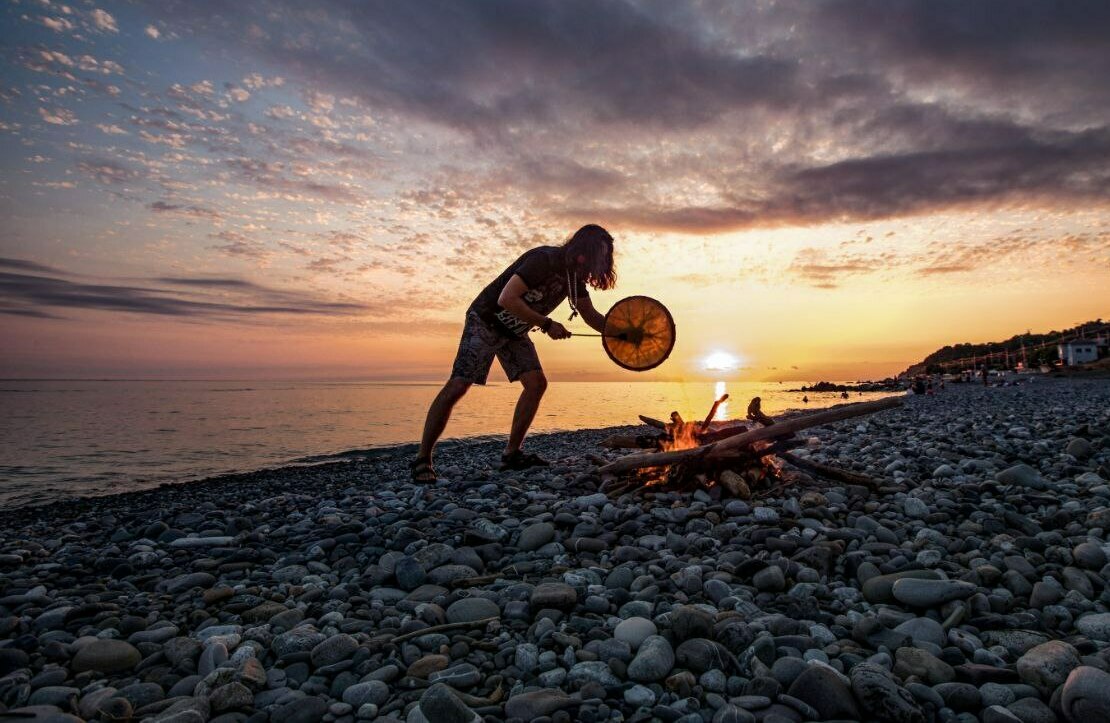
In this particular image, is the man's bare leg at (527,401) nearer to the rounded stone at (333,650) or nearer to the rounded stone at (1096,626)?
the rounded stone at (333,650)

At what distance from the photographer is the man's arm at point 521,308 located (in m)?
6.58

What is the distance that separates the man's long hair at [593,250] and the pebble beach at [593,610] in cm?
258

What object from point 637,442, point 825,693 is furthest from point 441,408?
point 825,693

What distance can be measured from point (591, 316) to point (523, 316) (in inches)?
41.8

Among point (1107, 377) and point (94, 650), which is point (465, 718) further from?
point (1107, 377)

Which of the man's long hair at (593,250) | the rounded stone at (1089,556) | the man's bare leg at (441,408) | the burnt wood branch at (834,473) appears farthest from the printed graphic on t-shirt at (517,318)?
the rounded stone at (1089,556)

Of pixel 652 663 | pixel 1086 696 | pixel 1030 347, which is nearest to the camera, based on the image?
pixel 1086 696

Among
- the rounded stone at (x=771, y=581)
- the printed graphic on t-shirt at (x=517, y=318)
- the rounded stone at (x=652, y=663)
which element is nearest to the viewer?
the rounded stone at (x=652, y=663)

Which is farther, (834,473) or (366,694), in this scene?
(834,473)

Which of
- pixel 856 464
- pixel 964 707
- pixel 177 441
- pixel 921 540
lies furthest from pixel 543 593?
pixel 177 441

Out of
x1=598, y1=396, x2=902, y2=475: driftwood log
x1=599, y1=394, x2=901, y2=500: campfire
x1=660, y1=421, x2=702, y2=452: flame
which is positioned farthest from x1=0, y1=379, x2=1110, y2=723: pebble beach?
x1=660, y1=421, x2=702, y2=452: flame

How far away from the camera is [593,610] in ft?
11.0

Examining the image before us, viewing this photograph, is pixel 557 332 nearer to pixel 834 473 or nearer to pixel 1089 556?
pixel 834 473

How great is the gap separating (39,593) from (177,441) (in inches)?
845
